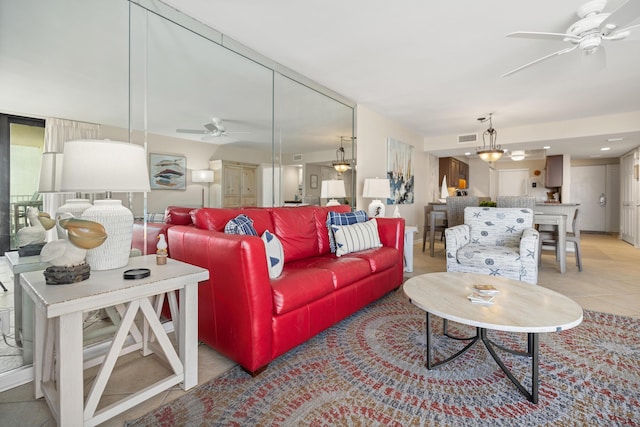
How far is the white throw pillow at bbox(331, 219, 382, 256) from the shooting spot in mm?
2732

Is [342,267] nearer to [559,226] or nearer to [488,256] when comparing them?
[488,256]

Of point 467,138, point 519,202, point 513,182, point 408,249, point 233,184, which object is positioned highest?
point 467,138

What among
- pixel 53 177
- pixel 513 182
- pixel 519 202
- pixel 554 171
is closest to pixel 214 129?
pixel 53 177

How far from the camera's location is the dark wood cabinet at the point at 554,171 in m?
7.55

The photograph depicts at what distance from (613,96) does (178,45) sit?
560 centimetres

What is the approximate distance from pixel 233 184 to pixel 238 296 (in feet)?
5.04

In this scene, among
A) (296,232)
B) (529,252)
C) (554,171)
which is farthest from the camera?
(554,171)

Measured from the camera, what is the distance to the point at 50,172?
173 centimetres

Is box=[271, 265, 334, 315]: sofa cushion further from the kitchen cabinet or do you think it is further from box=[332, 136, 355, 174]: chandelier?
box=[332, 136, 355, 174]: chandelier

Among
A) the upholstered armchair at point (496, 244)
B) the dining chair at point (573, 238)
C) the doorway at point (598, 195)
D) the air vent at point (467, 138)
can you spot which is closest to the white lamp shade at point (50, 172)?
the upholstered armchair at point (496, 244)

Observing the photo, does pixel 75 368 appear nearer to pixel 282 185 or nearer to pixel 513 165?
pixel 282 185

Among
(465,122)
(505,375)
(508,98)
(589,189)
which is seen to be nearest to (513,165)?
(589,189)

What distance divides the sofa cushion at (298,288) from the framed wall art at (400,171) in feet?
12.2

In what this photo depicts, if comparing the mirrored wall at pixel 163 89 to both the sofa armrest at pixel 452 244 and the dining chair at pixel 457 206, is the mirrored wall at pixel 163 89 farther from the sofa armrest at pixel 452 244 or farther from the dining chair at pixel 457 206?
the dining chair at pixel 457 206
